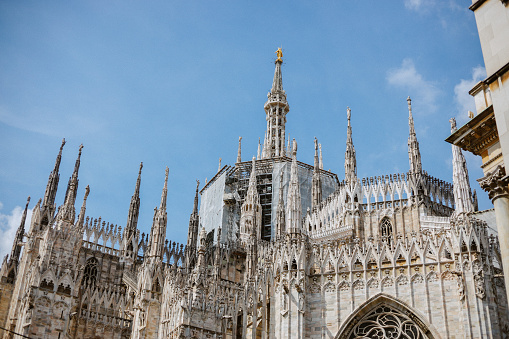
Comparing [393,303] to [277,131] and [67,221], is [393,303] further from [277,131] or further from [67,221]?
[277,131]

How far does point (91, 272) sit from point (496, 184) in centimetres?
3605

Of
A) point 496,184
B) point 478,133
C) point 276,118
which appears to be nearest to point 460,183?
point 478,133

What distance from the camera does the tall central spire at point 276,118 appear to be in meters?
63.8

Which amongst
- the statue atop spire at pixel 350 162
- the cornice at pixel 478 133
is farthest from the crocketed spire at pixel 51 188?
the cornice at pixel 478 133

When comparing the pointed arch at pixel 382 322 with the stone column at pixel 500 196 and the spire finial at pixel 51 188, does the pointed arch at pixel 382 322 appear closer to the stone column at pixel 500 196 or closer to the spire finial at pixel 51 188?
the stone column at pixel 500 196

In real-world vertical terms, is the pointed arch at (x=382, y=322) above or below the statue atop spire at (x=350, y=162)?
below

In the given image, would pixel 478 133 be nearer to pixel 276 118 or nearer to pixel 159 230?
pixel 159 230

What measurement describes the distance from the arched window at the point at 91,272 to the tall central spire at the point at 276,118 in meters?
24.6

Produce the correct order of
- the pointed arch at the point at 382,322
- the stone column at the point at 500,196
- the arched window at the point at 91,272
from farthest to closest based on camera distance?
the arched window at the point at 91,272 < the pointed arch at the point at 382,322 < the stone column at the point at 500,196

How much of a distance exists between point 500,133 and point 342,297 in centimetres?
1297

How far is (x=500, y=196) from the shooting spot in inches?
526

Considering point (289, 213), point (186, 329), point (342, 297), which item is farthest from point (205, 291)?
point (342, 297)

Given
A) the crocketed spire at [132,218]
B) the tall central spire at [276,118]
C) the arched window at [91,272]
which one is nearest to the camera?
the arched window at [91,272]

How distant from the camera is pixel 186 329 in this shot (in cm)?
2823
